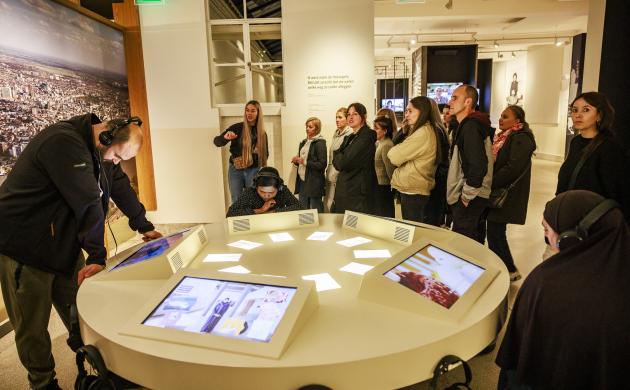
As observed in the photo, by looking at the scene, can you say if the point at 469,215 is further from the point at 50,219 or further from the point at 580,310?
the point at 50,219

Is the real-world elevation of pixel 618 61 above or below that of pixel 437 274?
above

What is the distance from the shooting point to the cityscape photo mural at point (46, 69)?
3143mm

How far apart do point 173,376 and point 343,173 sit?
9.41 feet

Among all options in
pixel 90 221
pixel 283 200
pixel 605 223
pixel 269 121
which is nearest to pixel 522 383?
pixel 605 223

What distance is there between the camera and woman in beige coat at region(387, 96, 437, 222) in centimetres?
336

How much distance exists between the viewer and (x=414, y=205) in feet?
11.7

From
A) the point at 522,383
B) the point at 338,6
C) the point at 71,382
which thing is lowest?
the point at 71,382

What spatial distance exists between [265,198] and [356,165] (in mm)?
1093

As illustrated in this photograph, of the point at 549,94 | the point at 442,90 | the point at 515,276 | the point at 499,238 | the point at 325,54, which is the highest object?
the point at 325,54

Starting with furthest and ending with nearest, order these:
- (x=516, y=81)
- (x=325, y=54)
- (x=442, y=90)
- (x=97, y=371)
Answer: (x=516, y=81) < (x=442, y=90) < (x=325, y=54) < (x=97, y=371)

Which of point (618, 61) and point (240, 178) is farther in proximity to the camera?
point (240, 178)

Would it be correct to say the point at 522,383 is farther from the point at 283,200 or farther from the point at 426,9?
the point at 426,9

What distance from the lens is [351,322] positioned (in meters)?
1.37

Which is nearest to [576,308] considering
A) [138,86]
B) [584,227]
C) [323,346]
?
[584,227]
